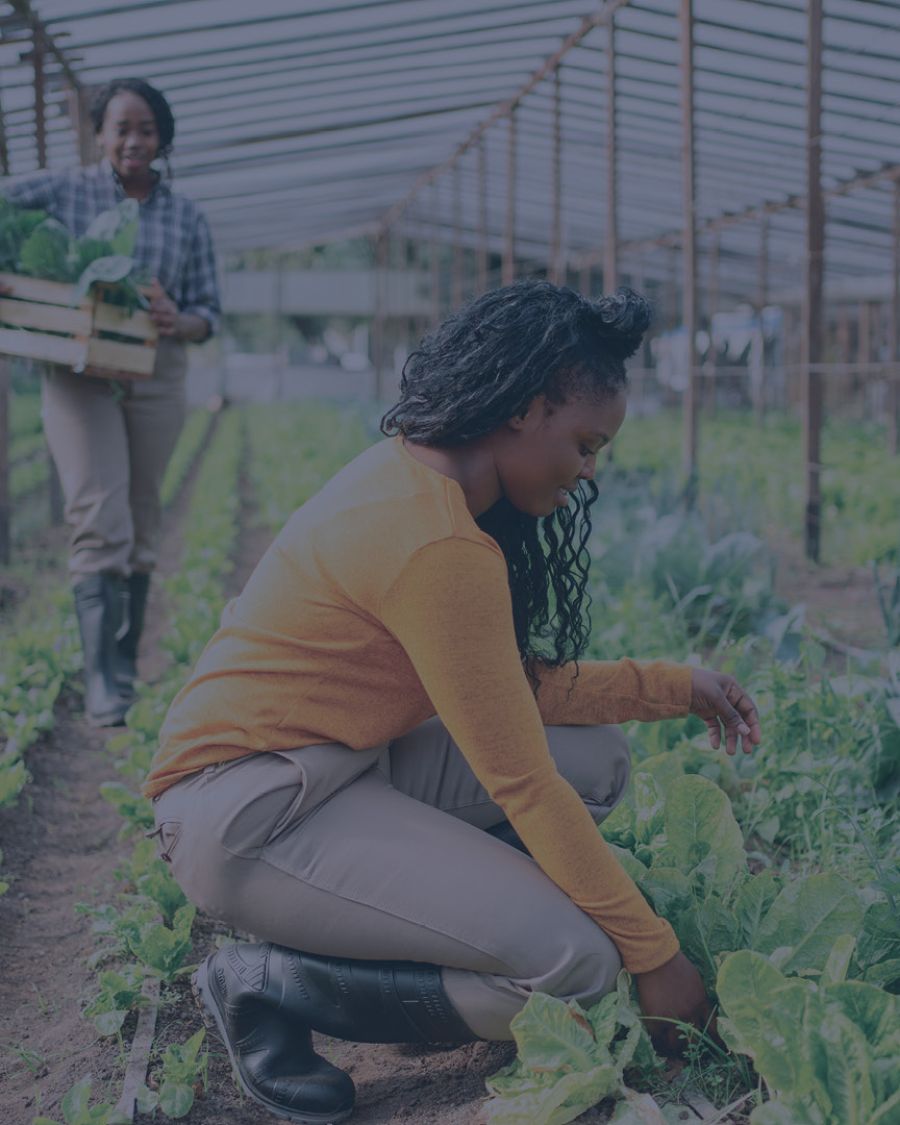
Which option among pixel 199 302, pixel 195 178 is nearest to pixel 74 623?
pixel 199 302

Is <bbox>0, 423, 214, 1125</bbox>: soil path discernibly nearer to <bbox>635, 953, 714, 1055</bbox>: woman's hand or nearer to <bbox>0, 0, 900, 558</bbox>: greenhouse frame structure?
<bbox>635, 953, 714, 1055</bbox>: woman's hand

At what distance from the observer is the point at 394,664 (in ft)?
6.29

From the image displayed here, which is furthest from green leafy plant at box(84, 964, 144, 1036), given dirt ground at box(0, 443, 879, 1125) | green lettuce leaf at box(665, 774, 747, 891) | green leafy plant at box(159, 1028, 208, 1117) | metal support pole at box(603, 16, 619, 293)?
metal support pole at box(603, 16, 619, 293)

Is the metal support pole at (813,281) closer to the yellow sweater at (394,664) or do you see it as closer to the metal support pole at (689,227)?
the metal support pole at (689,227)

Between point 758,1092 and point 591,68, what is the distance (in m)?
7.80

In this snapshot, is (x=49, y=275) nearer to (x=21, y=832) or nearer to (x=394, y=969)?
(x=21, y=832)

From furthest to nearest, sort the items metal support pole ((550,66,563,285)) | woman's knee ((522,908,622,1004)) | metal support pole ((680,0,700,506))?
metal support pole ((550,66,563,285)) → metal support pole ((680,0,700,506)) → woman's knee ((522,908,622,1004))

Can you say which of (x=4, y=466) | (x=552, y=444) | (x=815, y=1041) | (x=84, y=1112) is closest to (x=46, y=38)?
(x=4, y=466)

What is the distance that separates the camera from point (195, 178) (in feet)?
35.2

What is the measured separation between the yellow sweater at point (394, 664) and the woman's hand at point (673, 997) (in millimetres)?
30

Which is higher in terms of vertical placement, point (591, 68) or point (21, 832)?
point (591, 68)

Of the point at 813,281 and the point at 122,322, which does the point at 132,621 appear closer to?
the point at 122,322

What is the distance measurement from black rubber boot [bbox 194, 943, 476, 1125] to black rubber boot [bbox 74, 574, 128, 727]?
200cm

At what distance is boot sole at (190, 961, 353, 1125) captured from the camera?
189 cm
